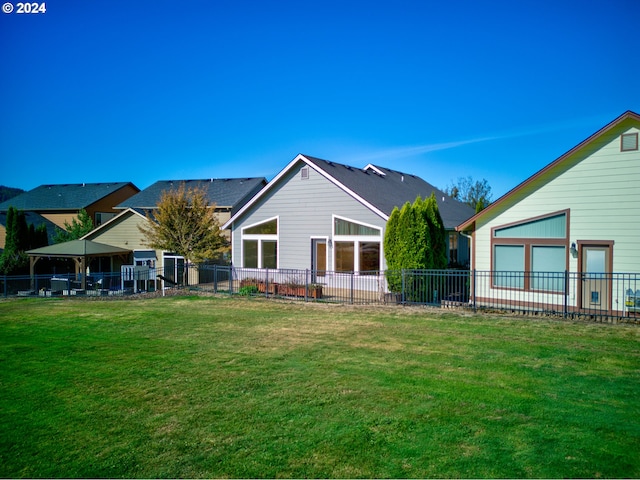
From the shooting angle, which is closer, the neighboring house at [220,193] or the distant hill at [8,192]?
the neighboring house at [220,193]

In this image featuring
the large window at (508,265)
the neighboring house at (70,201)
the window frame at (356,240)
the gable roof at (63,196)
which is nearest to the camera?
the large window at (508,265)

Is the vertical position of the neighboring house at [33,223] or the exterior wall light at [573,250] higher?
the neighboring house at [33,223]

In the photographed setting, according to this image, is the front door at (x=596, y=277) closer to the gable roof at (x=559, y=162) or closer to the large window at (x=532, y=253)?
the large window at (x=532, y=253)

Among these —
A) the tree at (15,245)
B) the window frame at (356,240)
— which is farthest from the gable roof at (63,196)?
the window frame at (356,240)

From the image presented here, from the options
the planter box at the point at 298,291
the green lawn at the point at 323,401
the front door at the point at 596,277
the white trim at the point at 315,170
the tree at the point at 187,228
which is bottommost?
the green lawn at the point at 323,401

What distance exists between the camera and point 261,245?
2444 cm

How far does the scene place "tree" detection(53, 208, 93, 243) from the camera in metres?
33.5

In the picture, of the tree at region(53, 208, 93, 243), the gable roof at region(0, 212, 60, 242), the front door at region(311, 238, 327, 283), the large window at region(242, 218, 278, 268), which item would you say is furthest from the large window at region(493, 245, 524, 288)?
the gable roof at region(0, 212, 60, 242)

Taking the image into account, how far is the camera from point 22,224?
30.4 m

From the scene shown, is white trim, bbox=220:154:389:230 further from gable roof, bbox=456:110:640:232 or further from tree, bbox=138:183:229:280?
gable roof, bbox=456:110:640:232

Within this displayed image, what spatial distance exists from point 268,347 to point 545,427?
6.26 meters

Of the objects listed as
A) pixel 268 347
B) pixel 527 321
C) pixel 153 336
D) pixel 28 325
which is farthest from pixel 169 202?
pixel 527 321

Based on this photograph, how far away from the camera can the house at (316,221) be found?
70.2 ft

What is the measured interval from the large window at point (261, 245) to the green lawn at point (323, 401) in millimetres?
11043
